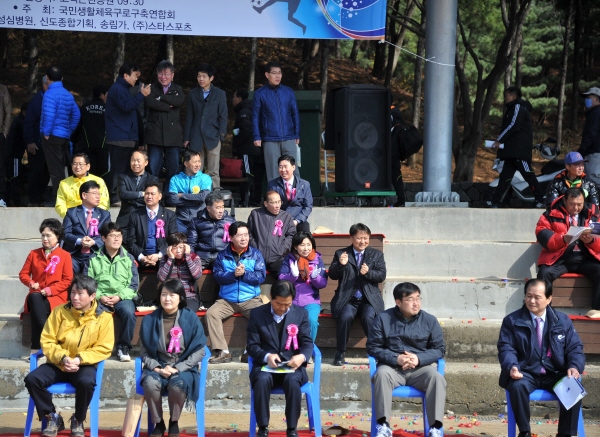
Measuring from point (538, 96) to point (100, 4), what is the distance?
2146cm

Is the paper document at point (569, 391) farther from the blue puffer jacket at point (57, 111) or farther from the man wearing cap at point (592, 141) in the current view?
the blue puffer jacket at point (57, 111)

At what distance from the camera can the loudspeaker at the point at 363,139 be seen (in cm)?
972

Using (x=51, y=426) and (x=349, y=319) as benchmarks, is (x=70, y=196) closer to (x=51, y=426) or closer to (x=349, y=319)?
(x=51, y=426)

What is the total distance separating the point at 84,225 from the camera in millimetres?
7820

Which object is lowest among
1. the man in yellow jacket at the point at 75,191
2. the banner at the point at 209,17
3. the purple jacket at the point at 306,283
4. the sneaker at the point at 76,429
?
the sneaker at the point at 76,429

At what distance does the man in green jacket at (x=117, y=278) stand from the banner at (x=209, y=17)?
3.34 metres

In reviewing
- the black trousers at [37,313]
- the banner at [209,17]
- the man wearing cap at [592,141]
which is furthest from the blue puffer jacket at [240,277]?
the man wearing cap at [592,141]

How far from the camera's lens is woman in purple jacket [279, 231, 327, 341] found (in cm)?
727

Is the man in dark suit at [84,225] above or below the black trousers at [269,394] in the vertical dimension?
above

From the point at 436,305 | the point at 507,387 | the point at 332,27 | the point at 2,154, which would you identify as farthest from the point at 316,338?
the point at 2,154

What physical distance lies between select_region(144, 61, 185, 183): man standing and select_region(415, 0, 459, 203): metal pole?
8.85 feet

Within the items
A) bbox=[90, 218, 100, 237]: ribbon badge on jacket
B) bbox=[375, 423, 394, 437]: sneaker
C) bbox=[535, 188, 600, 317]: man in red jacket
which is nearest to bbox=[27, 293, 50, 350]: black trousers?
bbox=[90, 218, 100, 237]: ribbon badge on jacket

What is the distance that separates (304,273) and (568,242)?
7.39 feet

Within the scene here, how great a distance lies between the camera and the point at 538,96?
28984 millimetres
